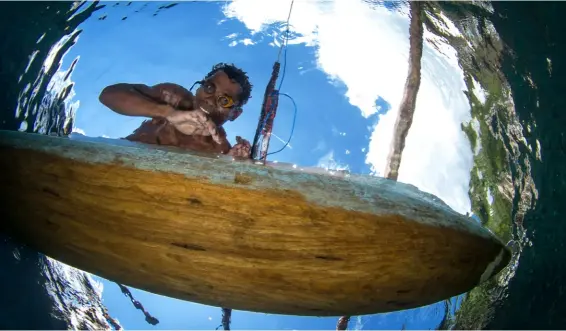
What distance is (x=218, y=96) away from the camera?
355 cm

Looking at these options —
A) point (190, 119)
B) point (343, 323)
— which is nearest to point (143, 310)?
point (343, 323)

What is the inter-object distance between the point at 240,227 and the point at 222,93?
2826 mm

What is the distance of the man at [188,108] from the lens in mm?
2383

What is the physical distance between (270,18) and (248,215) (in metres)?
7.84

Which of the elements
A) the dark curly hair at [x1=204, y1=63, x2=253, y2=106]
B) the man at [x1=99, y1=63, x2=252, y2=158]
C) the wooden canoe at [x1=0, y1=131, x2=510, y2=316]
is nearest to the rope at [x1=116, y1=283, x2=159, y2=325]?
the man at [x1=99, y1=63, x2=252, y2=158]

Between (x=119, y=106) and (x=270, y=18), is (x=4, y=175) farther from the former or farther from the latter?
(x=270, y=18)

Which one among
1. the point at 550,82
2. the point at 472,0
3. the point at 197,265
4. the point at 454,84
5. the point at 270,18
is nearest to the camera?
the point at 197,265

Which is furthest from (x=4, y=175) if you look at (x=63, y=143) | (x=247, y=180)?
(x=247, y=180)

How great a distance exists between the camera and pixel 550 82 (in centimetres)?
334

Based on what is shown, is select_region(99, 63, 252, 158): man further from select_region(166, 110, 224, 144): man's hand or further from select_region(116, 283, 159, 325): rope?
select_region(116, 283, 159, 325): rope

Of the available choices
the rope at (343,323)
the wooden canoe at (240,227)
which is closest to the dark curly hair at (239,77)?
the wooden canoe at (240,227)

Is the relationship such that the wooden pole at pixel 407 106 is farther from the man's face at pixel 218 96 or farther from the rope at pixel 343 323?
the rope at pixel 343 323

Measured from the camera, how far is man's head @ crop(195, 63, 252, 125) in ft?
11.5

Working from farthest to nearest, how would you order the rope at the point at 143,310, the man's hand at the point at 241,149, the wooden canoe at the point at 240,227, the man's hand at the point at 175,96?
the rope at the point at 143,310, the man's hand at the point at 241,149, the man's hand at the point at 175,96, the wooden canoe at the point at 240,227
